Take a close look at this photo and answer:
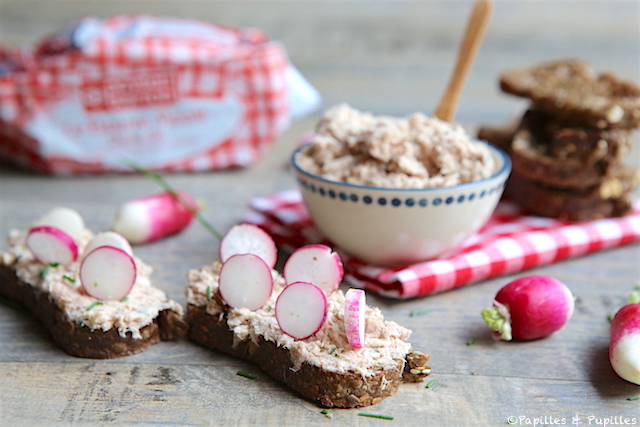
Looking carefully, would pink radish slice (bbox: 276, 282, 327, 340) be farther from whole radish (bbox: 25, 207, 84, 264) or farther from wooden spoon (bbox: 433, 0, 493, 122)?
wooden spoon (bbox: 433, 0, 493, 122)

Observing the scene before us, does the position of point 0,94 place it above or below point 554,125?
below

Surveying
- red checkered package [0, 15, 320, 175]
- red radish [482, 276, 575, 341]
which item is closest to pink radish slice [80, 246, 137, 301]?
red radish [482, 276, 575, 341]

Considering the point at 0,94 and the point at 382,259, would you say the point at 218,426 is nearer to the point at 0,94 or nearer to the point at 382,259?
the point at 382,259

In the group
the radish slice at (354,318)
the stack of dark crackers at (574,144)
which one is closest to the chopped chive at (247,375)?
the radish slice at (354,318)

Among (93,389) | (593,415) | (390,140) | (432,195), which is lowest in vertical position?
(93,389)

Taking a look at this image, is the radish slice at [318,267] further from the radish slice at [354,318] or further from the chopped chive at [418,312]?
the chopped chive at [418,312]

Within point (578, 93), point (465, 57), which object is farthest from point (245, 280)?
point (578, 93)

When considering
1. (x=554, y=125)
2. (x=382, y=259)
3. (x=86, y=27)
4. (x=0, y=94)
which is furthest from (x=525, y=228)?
(x=0, y=94)
